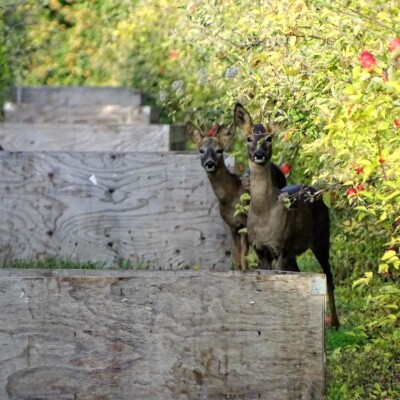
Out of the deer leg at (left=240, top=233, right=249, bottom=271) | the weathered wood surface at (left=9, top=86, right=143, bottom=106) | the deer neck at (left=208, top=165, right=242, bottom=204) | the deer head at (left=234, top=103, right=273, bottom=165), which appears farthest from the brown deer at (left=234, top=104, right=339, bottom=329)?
the weathered wood surface at (left=9, top=86, right=143, bottom=106)

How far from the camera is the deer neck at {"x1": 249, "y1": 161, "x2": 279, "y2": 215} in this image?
8.21 m

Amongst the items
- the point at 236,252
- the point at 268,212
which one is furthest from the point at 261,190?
the point at 236,252

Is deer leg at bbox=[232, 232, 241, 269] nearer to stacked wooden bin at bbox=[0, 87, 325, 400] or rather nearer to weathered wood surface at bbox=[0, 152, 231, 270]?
weathered wood surface at bbox=[0, 152, 231, 270]

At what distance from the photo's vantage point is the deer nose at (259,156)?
8102 millimetres

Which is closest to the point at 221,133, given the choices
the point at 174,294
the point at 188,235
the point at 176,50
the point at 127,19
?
the point at 188,235

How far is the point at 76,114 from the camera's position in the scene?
584 inches

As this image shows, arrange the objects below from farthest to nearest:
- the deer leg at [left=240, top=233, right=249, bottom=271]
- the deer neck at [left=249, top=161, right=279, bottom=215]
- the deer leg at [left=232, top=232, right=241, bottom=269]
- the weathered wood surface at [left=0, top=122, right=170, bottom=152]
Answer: the weathered wood surface at [left=0, top=122, right=170, bottom=152] → the deer leg at [left=232, top=232, right=241, bottom=269] → the deer leg at [left=240, top=233, right=249, bottom=271] → the deer neck at [left=249, top=161, right=279, bottom=215]

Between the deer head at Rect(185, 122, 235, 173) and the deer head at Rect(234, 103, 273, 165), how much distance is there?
602 millimetres

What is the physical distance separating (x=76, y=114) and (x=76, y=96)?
1542 mm

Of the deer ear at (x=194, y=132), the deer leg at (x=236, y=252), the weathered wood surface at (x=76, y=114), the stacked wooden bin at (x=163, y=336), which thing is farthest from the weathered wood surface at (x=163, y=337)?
the weathered wood surface at (x=76, y=114)

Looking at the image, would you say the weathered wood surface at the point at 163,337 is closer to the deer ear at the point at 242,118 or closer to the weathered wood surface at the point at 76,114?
the deer ear at the point at 242,118

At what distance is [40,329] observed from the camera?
546 centimetres

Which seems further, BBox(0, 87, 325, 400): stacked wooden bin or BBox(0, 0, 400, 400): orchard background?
BBox(0, 87, 325, 400): stacked wooden bin

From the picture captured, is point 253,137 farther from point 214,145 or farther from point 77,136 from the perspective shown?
point 77,136
